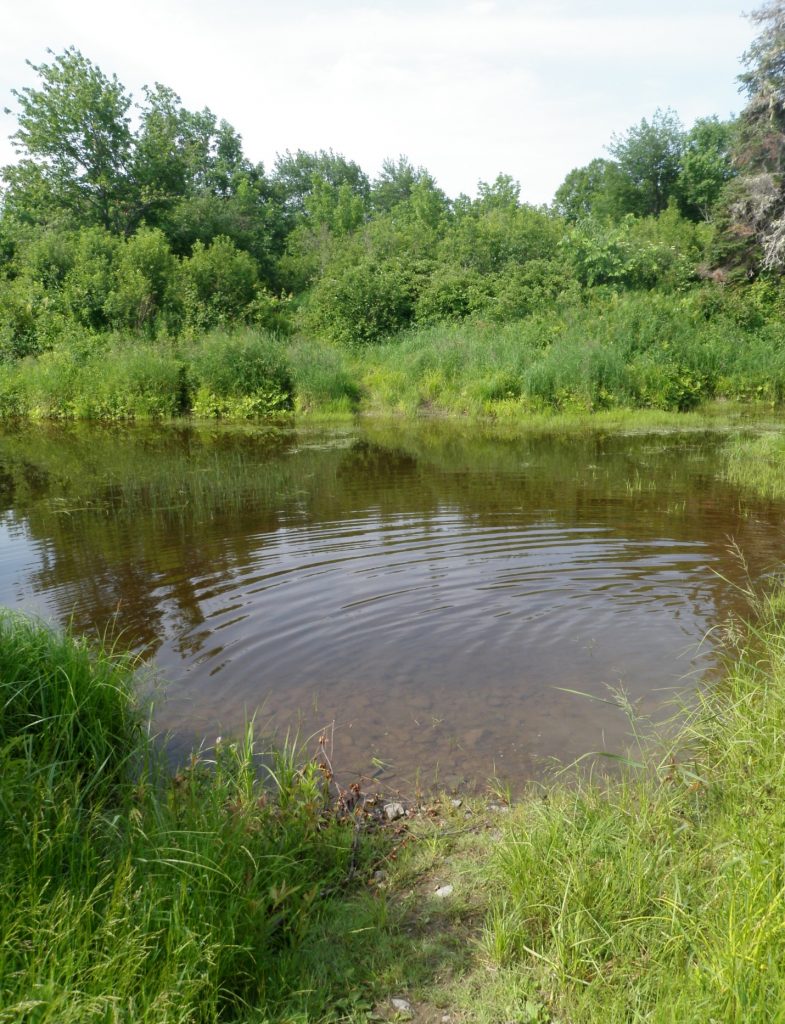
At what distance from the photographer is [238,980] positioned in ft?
8.38

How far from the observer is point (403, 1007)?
2.54 m

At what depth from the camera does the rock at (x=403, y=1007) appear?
99.3 inches

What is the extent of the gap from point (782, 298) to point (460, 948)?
25.8 metres

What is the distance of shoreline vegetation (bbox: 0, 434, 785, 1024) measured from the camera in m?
2.30

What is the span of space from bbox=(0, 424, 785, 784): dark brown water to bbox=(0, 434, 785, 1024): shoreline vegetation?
0.88m

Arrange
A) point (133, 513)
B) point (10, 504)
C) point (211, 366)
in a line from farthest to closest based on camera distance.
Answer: point (211, 366), point (10, 504), point (133, 513)

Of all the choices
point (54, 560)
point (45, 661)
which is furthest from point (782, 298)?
point (45, 661)

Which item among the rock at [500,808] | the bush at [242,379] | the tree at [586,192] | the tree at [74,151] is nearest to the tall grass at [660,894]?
the rock at [500,808]

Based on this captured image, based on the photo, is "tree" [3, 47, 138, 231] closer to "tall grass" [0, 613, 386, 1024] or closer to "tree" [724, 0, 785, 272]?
"tree" [724, 0, 785, 272]

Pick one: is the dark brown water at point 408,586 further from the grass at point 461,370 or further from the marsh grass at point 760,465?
the grass at point 461,370

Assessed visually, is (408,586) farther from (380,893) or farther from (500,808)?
(380,893)

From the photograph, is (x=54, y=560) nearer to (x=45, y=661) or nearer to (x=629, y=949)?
(x=45, y=661)

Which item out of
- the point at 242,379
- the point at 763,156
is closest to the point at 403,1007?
the point at 242,379

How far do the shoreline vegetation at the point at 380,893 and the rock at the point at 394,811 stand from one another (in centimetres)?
4
